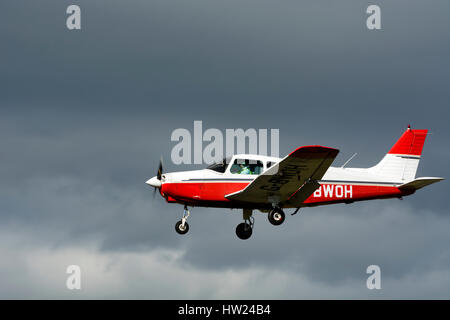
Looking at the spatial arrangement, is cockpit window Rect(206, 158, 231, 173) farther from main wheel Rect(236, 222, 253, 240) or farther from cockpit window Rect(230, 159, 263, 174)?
main wheel Rect(236, 222, 253, 240)

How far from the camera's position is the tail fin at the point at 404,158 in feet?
115

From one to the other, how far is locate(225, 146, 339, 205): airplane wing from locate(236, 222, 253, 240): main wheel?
1.81 m

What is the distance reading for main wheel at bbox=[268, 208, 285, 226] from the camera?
3222 cm

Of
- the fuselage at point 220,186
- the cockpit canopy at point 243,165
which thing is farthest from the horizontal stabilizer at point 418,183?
the cockpit canopy at point 243,165

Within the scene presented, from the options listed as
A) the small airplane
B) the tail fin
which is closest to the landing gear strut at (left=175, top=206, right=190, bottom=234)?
the small airplane

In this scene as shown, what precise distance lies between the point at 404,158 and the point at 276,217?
7248 mm

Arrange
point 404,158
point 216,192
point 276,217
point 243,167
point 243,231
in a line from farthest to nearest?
point 404,158
point 243,231
point 243,167
point 216,192
point 276,217

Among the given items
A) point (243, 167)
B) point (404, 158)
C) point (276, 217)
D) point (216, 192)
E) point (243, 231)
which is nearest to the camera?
point (276, 217)

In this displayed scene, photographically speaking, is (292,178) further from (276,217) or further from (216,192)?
(216,192)

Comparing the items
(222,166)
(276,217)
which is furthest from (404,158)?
(222,166)

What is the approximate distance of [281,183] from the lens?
105 feet
